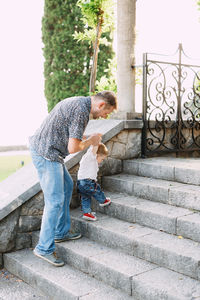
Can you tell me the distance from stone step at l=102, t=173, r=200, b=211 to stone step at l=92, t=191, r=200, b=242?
73mm

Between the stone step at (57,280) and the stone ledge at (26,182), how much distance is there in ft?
1.73

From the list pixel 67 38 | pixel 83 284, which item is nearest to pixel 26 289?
pixel 83 284

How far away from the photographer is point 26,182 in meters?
4.39

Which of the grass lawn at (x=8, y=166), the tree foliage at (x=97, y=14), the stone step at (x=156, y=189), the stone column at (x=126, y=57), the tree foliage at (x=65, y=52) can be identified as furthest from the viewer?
the tree foliage at (x=65, y=52)

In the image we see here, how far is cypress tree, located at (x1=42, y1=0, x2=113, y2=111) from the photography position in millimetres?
12297

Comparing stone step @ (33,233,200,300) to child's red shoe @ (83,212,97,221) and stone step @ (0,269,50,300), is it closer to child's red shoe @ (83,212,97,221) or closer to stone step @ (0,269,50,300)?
child's red shoe @ (83,212,97,221)

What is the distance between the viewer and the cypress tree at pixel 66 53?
12297 mm

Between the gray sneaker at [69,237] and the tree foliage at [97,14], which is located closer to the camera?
the gray sneaker at [69,237]

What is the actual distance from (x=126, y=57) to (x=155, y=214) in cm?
264

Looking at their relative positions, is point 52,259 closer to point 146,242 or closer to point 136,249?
point 136,249

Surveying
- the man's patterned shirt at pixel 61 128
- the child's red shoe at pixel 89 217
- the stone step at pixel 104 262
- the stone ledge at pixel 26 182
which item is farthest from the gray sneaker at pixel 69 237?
the man's patterned shirt at pixel 61 128

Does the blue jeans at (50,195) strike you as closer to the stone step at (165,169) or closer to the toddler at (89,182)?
the toddler at (89,182)

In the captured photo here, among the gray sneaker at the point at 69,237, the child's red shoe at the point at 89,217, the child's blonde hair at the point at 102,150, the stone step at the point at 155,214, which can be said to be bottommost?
the gray sneaker at the point at 69,237

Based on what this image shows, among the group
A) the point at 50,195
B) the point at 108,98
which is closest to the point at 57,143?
the point at 50,195
